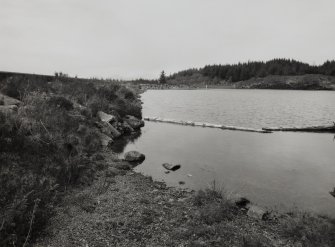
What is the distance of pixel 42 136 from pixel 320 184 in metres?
13.8

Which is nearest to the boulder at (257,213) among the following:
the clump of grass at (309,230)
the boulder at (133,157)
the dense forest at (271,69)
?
the clump of grass at (309,230)

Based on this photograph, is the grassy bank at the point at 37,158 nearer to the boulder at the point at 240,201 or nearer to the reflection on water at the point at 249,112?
the boulder at the point at 240,201

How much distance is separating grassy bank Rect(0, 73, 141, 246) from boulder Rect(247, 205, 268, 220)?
6.49m

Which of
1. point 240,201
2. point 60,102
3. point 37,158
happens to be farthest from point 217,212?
point 60,102

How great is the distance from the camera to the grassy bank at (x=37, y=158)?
654cm

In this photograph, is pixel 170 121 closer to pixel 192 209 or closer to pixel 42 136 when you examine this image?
pixel 42 136

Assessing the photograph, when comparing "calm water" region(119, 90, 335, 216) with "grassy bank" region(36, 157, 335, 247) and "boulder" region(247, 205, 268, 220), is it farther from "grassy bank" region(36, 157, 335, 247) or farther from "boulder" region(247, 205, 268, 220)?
"grassy bank" region(36, 157, 335, 247)

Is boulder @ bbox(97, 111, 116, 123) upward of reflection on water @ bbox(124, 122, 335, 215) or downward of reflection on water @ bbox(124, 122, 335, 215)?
upward

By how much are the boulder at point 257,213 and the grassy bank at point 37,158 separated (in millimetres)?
6492

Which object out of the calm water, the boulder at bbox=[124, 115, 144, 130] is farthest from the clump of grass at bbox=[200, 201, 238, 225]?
the boulder at bbox=[124, 115, 144, 130]

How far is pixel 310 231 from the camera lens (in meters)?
7.64

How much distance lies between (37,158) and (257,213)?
8705 mm

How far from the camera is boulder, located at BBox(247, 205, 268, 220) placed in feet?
29.1

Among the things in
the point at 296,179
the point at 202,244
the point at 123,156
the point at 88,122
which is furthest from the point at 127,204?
the point at 88,122
